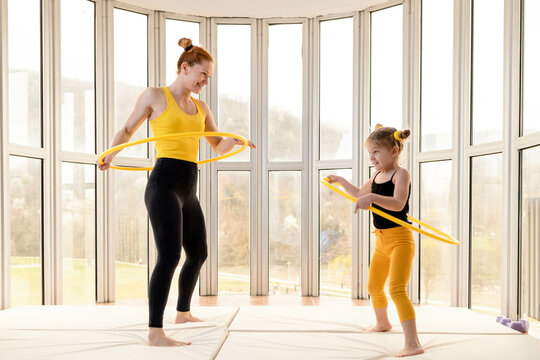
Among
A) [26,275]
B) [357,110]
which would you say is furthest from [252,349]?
[357,110]

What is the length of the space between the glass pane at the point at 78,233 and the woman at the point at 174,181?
3.26m

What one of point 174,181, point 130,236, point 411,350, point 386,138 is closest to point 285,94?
point 130,236

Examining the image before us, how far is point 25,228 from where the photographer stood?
5.11 m

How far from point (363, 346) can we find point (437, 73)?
4.15 meters

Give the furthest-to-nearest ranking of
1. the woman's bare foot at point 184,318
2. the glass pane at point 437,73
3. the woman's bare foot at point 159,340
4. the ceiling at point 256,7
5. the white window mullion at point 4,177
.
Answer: the ceiling at point 256,7, the glass pane at point 437,73, the white window mullion at point 4,177, the woman's bare foot at point 184,318, the woman's bare foot at point 159,340

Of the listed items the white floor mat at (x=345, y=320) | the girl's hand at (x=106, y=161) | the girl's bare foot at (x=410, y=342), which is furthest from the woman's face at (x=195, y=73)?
the girl's bare foot at (x=410, y=342)

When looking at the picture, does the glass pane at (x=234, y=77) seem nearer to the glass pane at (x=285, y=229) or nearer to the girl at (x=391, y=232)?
the glass pane at (x=285, y=229)

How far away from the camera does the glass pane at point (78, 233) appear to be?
229 inches

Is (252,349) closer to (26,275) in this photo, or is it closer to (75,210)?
(26,275)

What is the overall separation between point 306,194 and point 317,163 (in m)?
0.46

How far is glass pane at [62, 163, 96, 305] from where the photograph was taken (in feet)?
19.1

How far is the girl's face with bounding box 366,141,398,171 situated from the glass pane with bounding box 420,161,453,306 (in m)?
3.07

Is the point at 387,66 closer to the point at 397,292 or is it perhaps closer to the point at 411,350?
the point at 397,292

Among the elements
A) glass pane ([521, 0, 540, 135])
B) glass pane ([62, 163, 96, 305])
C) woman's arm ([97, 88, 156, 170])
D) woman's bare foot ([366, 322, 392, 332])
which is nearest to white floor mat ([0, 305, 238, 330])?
woman's bare foot ([366, 322, 392, 332])
